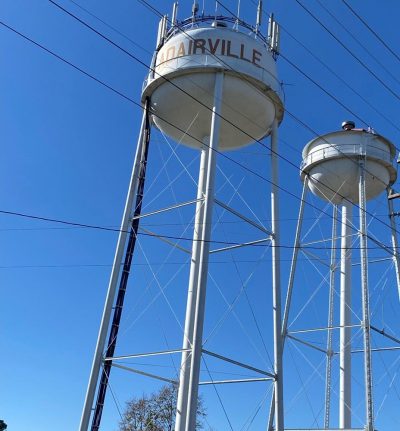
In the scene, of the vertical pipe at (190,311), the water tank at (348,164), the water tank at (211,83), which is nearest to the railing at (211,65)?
the water tank at (211,83)

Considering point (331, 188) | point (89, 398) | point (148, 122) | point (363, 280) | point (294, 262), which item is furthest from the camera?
point (331, 188)

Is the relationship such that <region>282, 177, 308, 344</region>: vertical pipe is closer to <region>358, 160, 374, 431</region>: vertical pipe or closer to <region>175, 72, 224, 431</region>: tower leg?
<region>358, 160, 374, 431</region>: vertical pipe

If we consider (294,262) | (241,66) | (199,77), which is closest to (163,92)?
(199,77)

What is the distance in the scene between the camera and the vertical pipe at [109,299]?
48.8 feet

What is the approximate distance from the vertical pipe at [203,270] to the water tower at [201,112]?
3 cm

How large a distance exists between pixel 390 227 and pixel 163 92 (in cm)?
997

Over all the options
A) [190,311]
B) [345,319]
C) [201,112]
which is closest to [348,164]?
[345,319]

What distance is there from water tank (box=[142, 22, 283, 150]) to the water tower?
27 millimetres

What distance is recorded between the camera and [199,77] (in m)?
16.8

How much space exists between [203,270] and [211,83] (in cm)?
536

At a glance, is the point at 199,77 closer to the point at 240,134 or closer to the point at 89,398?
the point at 240,134

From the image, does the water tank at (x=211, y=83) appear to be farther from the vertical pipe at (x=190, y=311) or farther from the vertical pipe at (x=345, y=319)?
the vertical pipe at (x=345, y=319)

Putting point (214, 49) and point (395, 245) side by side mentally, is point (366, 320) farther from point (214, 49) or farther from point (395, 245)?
point (214, 49)

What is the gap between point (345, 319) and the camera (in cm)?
2198
